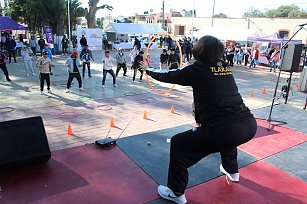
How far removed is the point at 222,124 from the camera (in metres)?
2.95

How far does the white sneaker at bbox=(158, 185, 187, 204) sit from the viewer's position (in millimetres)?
3443

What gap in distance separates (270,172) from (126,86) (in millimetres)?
8222

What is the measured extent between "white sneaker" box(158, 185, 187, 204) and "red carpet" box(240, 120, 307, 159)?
7.25 ft

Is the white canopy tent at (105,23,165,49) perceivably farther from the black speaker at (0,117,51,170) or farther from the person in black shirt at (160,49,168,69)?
the black speaker at (0,117,51,170)

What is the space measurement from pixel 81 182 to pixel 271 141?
158 inches

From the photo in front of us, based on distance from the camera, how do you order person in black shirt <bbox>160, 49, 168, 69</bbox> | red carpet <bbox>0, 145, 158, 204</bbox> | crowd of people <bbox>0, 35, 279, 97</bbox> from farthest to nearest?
person in black shirt <bbox>160, 49, 168, 69</bbox>, crowd of people <bbox>0, 35, 279, 97</bbox>, red carpet <bbox>0, 145, 158, 204</bbox>

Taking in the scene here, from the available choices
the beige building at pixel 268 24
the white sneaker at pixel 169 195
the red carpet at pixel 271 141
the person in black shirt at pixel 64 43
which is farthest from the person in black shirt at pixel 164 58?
the beige building at pixel 268 24

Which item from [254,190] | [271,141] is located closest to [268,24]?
[271,141]

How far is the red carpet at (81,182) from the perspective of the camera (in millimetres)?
3605

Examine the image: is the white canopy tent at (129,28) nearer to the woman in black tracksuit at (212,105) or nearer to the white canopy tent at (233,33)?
the white canopy tent at (233,33)

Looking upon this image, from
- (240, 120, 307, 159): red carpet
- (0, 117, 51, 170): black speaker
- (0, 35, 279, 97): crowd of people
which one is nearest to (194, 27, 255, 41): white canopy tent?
(0, 35, 279, 97): crowd of people

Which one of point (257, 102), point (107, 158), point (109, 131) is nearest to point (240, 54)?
point (257, 102)

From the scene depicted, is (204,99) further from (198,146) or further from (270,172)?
(270,172)

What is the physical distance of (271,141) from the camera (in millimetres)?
5770
